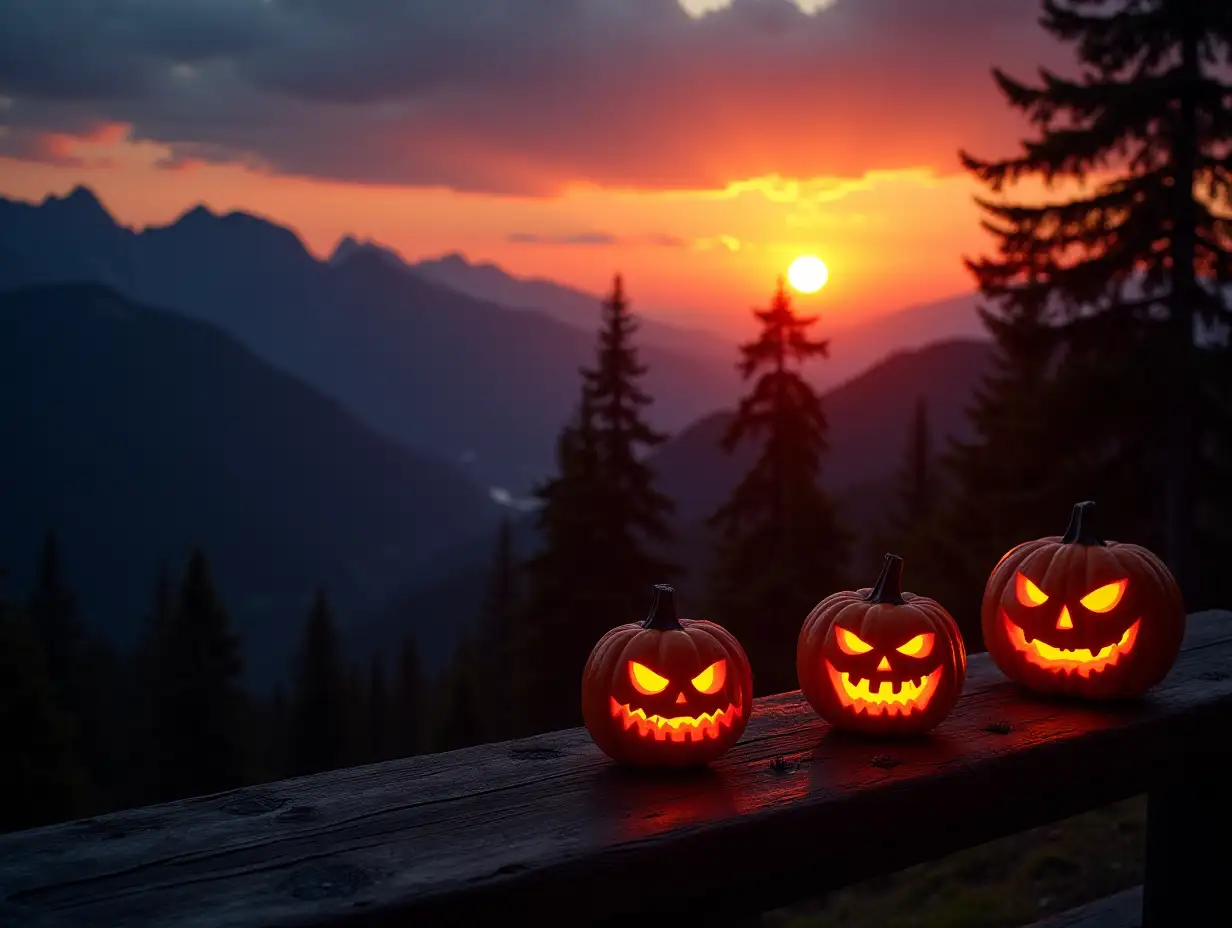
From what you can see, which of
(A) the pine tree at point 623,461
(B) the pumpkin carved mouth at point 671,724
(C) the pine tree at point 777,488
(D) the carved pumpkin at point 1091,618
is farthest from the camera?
(C) the pine tree at point 777,488

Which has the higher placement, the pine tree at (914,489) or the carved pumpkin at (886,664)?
the carved pumpkin at (886,664)

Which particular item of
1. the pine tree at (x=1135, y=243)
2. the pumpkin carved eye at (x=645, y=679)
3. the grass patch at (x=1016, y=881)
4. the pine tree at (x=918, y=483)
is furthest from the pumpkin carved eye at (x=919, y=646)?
the pine tree at (x=918, y=483)

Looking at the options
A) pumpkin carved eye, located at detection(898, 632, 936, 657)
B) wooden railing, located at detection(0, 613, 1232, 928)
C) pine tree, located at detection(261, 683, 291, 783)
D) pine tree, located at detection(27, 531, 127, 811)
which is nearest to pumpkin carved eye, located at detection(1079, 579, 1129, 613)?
wooden railing, located at detection(0, 613, 1232, 928)

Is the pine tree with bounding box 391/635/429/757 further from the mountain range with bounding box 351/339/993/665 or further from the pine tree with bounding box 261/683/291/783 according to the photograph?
the mountain range with bounding box 351/339/993/665

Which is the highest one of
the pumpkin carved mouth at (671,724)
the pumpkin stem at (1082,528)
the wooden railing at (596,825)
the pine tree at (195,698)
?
the pumpkin stem at (1082,528)

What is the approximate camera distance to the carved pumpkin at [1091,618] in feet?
11.2

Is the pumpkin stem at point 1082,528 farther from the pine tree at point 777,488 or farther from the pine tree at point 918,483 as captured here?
the pine tree at point 918,483

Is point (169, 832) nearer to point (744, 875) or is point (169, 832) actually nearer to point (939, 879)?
point (744, 875)

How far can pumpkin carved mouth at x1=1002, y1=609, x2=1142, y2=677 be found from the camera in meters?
3.41

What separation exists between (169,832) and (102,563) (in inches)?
7917

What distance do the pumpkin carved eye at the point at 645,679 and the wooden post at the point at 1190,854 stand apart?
6.73 feet

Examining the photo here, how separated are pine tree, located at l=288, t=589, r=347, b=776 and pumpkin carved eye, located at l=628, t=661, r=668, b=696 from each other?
4413 centimetres

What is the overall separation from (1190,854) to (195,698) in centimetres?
3441

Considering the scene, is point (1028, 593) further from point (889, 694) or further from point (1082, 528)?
point (889, 694)
